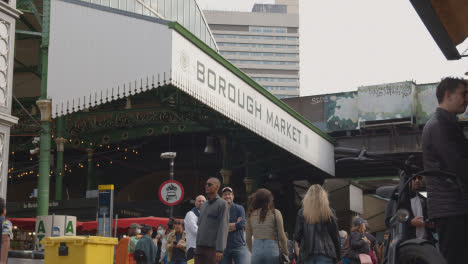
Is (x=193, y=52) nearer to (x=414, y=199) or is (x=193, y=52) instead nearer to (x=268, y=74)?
(x=414, y=199)

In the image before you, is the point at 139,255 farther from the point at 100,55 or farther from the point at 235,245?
the point at 100,55

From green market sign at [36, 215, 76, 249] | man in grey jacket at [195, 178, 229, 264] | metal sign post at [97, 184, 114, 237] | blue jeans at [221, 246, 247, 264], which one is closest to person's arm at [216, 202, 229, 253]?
man in grey jacket at [195, 178, 229, 264]

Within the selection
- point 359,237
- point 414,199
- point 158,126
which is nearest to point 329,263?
point 414,199

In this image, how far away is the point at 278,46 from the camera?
175 m

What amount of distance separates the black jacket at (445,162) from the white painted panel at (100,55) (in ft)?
44.3

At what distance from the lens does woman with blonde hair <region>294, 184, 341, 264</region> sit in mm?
9180

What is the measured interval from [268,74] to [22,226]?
147 metres

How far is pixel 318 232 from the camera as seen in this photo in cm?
923

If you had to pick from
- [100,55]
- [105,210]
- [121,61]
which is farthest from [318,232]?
[100,55]

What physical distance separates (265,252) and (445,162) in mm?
5074

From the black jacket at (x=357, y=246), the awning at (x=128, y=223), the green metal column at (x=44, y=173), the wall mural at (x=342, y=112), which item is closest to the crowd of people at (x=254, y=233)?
the black jacket at (x=357, y=246)

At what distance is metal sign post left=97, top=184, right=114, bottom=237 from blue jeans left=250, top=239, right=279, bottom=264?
939cm

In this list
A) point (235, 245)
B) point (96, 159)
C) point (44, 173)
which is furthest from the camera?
point (96, 159)

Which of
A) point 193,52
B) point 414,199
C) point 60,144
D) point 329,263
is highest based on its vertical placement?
point 193,52
